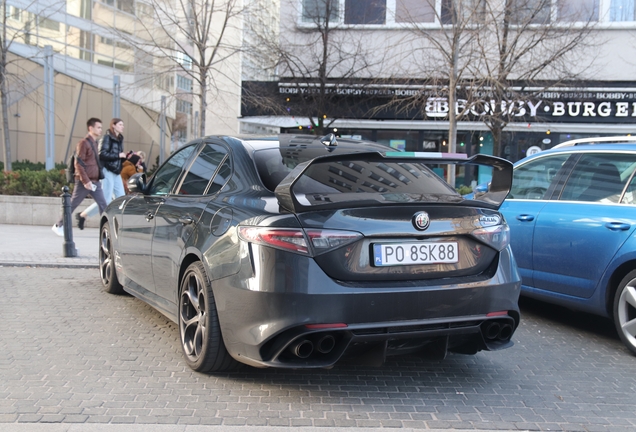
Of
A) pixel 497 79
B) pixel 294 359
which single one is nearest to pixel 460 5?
pixel 497 79

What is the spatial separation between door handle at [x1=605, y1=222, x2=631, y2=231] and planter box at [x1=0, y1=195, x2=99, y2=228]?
34.6ft

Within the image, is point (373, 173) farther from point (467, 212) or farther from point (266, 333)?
point (266, 333)

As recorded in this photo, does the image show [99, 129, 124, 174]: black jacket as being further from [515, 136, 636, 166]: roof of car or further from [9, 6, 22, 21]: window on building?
[9, 6, 22, 21]: window on building

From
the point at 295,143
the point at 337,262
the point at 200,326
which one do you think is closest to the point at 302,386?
the point at 200,326

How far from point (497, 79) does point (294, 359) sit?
11.2 m

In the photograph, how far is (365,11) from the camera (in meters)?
19.0

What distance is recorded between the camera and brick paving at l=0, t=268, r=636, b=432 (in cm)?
355

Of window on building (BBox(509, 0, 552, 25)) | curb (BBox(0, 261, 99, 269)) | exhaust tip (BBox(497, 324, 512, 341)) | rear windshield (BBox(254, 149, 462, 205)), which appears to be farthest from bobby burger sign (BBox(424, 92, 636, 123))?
exhaust tip (BBox(497, 324, 512, 341))

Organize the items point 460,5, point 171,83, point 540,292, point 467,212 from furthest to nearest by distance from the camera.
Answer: point 171,83
point 460,5
point 540,292
point 467,212

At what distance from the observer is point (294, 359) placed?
12.1 feet

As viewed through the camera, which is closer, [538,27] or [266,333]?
[266,333]

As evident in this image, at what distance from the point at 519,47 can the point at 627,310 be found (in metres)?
10.8

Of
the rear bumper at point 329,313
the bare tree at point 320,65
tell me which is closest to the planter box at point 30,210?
the bare tree at point 320,65

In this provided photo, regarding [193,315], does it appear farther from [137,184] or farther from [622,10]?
[622,10]
